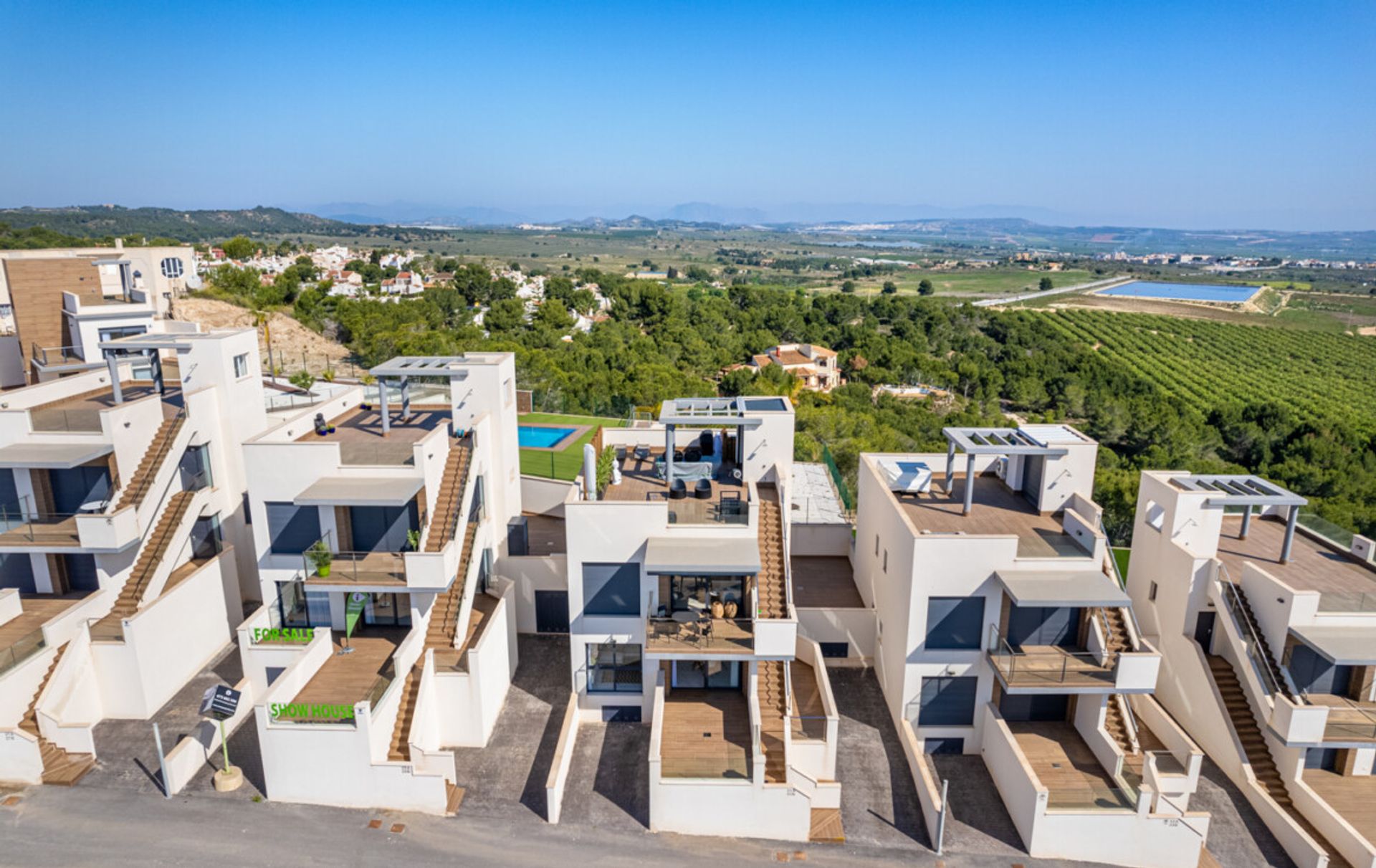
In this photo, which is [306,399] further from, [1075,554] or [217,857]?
[1075,554]

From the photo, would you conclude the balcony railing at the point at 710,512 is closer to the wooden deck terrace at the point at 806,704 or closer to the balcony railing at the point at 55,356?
the wooden deck terrace at the point at 806,704

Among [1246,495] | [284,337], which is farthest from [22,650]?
[284,337]

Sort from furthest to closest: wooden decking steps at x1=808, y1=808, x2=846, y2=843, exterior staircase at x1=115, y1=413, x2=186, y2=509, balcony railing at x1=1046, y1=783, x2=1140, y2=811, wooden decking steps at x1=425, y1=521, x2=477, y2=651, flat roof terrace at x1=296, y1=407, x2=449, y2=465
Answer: flat roof terrace at x1=296, y1=407, x2=449, y2=465 < exterior staircase at x1=115, y1=413, x2=186, y2=509 < wooden decking steps at x1=425, y1=521, x2=477, y2=651 < wooden decking steps at x1=808, y1=808, x2=846, y2=843 < balcony railing at x1=1046, y1=783, x2=1140, y2=811

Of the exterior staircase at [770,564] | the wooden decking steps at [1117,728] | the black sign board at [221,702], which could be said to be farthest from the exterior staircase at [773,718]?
the black sign board at [221,702]

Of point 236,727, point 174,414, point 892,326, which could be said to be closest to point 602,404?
point 174,414

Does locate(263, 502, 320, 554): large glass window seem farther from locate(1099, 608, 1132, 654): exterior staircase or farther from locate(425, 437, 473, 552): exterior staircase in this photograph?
locate(1099, 608, 1132, 654): exterior staircase

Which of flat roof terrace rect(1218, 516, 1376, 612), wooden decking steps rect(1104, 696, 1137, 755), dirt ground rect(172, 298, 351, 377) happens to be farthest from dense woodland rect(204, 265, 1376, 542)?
wooden decking steps rect(1104, 696, 1137, 755)
